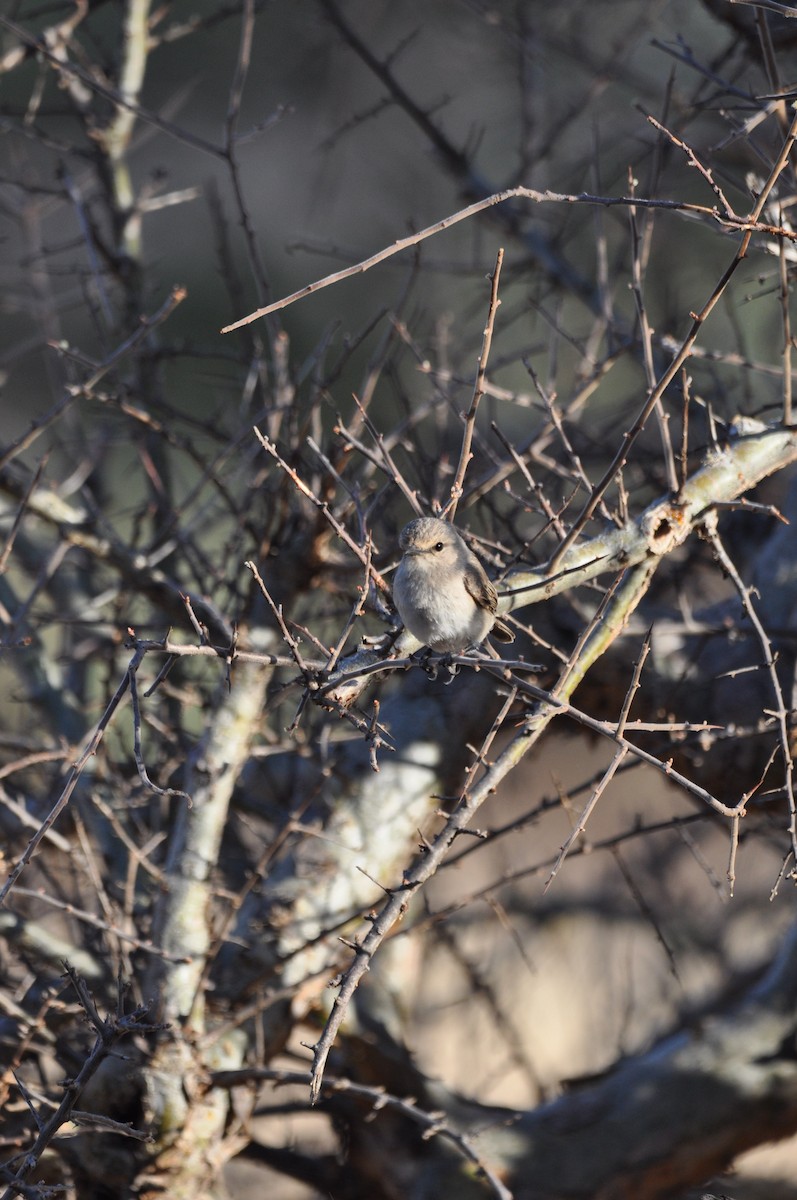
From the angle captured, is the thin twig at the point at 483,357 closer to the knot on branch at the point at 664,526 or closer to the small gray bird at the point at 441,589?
the small gray bird at the point at 441,589

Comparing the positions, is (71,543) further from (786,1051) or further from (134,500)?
(134,500)

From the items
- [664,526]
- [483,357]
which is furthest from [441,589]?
[483,357]

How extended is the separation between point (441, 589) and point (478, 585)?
0.09m

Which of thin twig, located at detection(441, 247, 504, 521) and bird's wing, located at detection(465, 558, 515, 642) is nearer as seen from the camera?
thin twig, located at detection(441, 247, 504, 521)

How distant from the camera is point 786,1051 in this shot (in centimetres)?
438

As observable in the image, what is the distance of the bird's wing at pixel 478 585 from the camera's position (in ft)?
8.30

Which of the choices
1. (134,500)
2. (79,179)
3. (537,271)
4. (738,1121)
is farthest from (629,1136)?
(134,500)

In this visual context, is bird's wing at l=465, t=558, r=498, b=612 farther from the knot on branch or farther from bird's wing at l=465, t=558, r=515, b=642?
the knot on branch

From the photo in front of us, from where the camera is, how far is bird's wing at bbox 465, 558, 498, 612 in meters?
2.53

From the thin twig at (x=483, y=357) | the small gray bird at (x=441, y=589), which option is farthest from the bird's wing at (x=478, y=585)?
the thin twig at (x=483, y=357)

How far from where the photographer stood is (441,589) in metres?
2.57

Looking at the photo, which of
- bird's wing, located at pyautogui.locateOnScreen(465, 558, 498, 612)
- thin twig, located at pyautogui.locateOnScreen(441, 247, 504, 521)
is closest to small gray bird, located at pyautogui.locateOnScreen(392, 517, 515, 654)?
bird's wing, located at pyautogui.locateOnScreen(465, 558, 498, 612)

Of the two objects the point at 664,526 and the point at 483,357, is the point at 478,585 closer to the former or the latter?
the point at 664,526

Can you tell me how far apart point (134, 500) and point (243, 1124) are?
7404 mm
